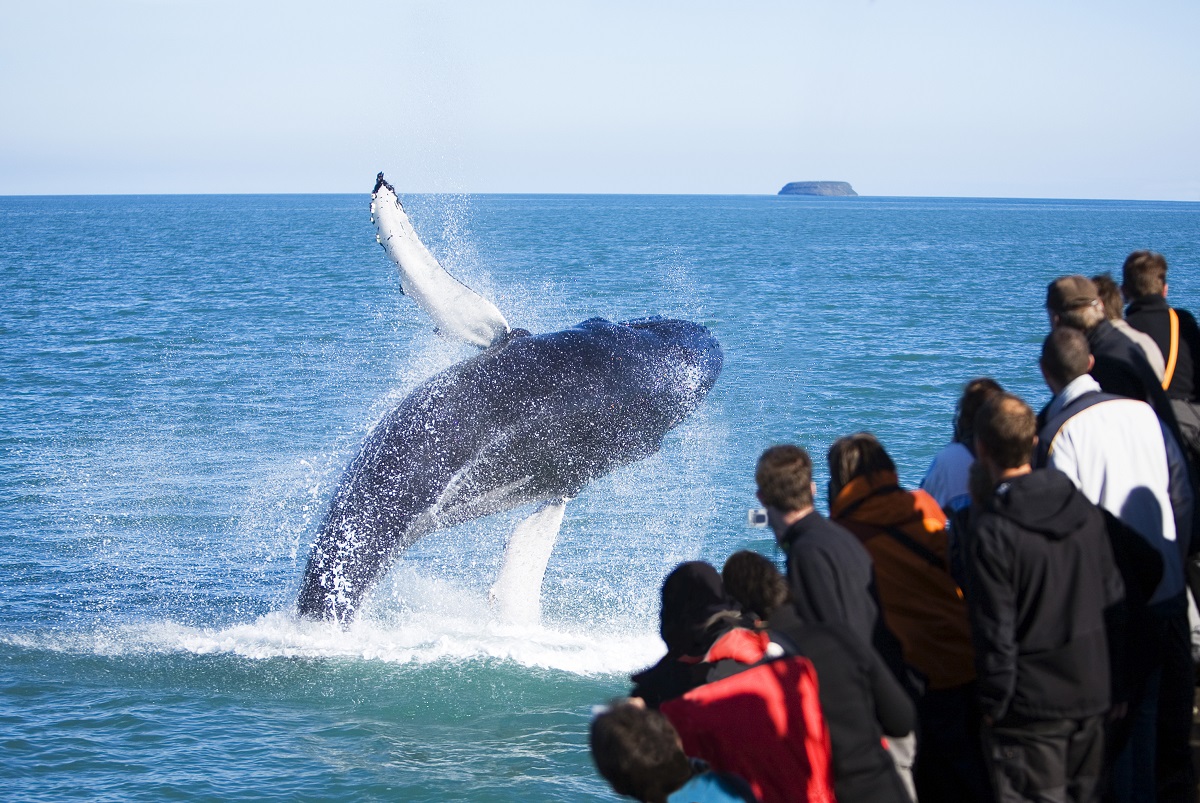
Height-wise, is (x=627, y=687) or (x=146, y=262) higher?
(x=146, y=262)

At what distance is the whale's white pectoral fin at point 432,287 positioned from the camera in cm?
1130

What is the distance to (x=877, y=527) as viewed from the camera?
547cm

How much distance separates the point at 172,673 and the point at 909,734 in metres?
8.72

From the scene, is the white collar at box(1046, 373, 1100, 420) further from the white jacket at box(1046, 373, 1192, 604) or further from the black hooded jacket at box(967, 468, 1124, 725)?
the black hooded jacket at box(967, 468, 1124, 725)

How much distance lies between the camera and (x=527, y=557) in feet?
36.9

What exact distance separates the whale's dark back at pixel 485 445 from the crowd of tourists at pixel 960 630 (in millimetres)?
5143

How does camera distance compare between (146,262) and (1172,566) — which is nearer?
(1172,566)

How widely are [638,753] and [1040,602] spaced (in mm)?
2016

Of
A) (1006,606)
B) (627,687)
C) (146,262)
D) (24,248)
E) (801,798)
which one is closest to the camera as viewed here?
(801,798)

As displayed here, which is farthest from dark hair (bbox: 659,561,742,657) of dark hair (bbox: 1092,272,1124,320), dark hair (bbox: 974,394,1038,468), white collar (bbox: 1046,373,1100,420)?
dark hair (bbox: 1092,272,1124,320)

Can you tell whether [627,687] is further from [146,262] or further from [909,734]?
[146,262]

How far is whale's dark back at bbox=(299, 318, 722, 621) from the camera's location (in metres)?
10.6

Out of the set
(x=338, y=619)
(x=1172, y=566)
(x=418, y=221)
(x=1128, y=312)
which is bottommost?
(x=338, y=619)

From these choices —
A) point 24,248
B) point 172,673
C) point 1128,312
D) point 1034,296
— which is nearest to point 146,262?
point 24,248
